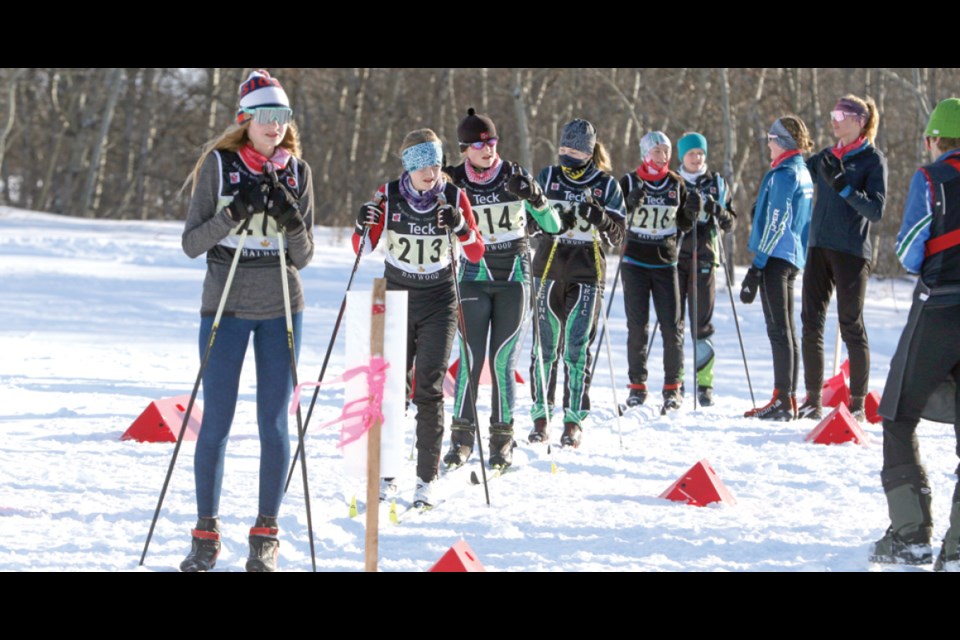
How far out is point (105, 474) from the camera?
6.35 meters

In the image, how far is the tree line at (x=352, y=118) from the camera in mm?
29156

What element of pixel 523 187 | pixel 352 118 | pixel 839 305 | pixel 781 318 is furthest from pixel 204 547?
pixel 352 118

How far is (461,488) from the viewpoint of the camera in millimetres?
6207

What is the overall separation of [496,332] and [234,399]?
2.28 metres

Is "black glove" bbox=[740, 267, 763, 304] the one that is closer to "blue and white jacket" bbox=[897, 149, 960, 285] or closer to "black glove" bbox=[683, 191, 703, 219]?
"black glove" bbox=[683, 191, 703, 219]

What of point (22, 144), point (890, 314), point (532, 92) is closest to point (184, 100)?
point (22, 144)

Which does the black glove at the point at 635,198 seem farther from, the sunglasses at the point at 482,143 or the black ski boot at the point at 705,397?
the sunglasses at the point at 482,143

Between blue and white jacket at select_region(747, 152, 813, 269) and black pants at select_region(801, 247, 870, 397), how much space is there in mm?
364

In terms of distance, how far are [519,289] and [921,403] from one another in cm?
251

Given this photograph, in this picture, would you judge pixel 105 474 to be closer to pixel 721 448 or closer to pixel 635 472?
pixel 635 472

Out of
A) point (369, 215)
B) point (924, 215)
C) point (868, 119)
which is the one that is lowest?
point (369, 215)

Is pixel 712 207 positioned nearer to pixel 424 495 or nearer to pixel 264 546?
pixel 424 495

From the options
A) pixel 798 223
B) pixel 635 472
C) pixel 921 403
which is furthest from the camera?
pixel 798 223

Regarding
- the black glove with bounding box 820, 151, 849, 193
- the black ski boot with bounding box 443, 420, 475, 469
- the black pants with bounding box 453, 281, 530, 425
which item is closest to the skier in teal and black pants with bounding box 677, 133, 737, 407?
the black glove with bounding box 820, 151, 849, 193
